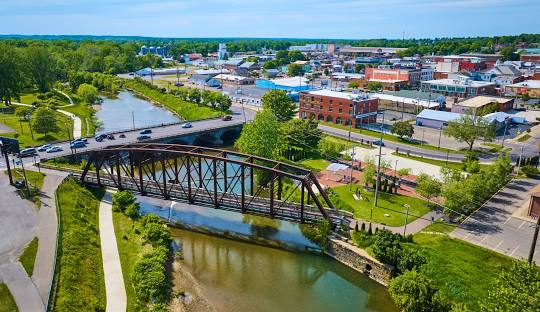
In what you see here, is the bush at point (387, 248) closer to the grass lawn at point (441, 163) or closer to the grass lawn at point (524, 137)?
the grass lawn at point (441, 163)

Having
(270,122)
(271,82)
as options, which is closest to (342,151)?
(270,122)

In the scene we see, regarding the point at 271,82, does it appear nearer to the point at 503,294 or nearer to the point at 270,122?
the point at 270,122

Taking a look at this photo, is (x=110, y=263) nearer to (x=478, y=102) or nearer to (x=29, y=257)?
(x=29, y=257)

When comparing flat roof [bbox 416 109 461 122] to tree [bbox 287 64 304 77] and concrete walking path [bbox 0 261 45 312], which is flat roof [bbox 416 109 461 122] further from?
tree [bbox 287 64 304 77]

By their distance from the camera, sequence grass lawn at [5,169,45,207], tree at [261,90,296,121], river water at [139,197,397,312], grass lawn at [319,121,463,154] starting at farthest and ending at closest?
tree at [261,90,296,121] → grass lawn at [319,121,463,154] → grass lawn at [5,169,45,207] → river water at [139,197,397,312]

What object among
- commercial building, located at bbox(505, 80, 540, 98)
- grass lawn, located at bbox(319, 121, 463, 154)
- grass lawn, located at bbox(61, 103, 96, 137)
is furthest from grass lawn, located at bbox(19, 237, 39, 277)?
commercial building, located at bbox(505, 80, 540, 98)

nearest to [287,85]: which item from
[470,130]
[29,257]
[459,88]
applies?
[459,88]

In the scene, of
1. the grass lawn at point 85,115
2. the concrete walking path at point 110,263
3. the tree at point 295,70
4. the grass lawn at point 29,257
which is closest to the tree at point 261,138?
the concrete walking path at point 110,263
